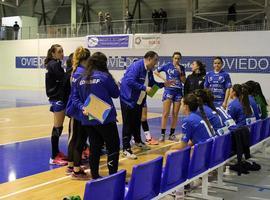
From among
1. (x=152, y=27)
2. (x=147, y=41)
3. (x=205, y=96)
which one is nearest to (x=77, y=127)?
(x=205, y=96)

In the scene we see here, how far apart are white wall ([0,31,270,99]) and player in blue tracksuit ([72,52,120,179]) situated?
13976 millimetres

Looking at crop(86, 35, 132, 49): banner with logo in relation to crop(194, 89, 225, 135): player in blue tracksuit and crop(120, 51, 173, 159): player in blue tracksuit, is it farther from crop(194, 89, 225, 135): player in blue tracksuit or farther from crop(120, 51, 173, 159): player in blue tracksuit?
crop(194, 89, 225, 135): player in blue tracksuit

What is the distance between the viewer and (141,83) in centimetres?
634

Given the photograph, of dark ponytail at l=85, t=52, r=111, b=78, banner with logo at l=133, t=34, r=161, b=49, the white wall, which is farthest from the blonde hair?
banner with logo at l=133, t=34, r=161, b=49

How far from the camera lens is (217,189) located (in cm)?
506

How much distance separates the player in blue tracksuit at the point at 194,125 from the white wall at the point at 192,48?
13.4 m

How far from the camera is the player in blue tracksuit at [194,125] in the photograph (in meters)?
4.61

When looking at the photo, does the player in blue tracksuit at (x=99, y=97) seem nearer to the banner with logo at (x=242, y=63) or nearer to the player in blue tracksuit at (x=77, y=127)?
the player in blue tracksuit at (x=77, y=127)

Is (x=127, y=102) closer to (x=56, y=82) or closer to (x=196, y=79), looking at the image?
(x=56, y=82)

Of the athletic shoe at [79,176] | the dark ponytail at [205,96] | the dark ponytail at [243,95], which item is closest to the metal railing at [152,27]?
the dark ponytail at [243,95]

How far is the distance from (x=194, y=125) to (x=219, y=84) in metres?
3.04

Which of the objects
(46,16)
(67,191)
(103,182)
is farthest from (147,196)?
(46,16)

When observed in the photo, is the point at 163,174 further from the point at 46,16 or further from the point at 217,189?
the point at 46,16

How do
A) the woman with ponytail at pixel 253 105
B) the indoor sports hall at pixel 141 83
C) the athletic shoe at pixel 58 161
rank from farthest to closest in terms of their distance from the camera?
the woman with ponytail at pixel 253 105, the athletic shoe at pixel 58 161, the indoor sports hall at pixel 141 83
